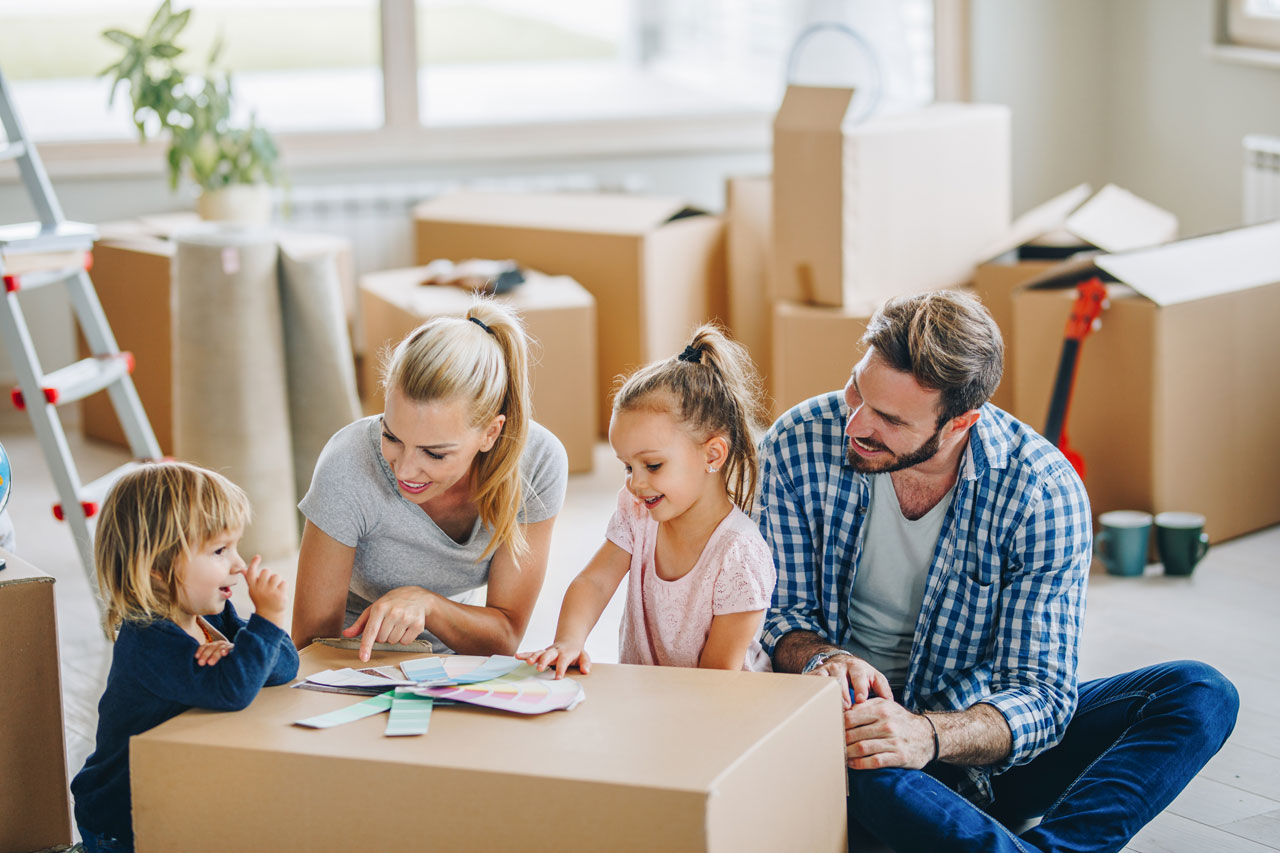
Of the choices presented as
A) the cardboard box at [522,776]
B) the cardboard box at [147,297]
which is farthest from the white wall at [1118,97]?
the cardboard box at [522,776]

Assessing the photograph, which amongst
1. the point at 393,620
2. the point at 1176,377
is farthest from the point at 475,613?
the point at 1176,377

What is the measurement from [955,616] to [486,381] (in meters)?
0.66

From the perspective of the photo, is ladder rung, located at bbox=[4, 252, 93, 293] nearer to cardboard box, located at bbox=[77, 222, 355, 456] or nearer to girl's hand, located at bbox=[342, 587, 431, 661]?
cardboard box, located at bbox=[77, 222, 355, 456]

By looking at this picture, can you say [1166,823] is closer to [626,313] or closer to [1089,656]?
[1089,656]

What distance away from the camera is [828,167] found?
3404 mm

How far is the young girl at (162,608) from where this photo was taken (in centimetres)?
147

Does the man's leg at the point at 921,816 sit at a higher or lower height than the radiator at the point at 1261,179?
lower

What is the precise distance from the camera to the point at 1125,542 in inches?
114

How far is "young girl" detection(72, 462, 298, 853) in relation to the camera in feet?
4.83

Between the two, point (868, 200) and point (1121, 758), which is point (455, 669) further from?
point (868, 200)

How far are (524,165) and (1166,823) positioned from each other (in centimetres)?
348

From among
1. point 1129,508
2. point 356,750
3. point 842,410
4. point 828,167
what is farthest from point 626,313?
point 356,750

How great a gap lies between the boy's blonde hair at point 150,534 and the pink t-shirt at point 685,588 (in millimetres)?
518

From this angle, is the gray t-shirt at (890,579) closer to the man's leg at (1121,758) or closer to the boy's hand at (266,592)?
the man's leg at (1121,758)
